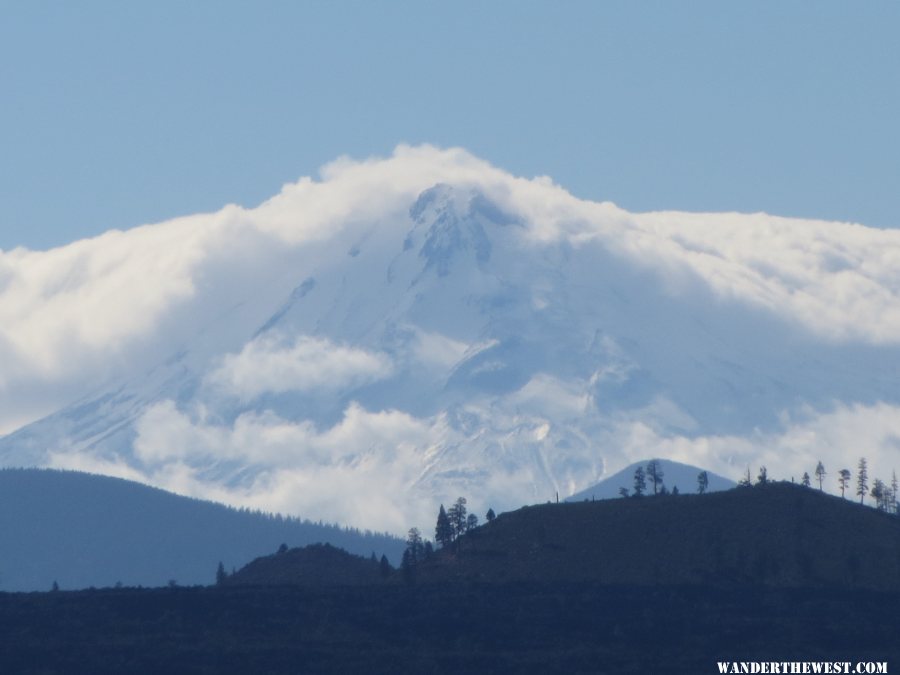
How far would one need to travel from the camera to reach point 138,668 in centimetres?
18912

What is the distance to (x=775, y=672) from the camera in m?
180

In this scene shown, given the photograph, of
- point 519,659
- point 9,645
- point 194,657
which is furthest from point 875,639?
point 9,645

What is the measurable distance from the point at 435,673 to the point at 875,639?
127 feet

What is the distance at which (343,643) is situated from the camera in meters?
199

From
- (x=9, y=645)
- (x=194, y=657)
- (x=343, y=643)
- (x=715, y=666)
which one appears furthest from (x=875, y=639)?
(x=9, y=645)

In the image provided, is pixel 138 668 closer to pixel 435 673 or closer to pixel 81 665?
pixel 81 665

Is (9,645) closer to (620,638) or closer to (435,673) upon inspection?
(435,673)

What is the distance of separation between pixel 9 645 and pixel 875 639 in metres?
74.4

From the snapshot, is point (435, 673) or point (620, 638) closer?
point (435, 673)

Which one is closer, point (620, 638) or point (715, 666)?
point (715, 666)

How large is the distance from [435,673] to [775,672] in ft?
90.5

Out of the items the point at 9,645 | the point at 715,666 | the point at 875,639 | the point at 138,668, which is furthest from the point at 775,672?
the point at 9,645

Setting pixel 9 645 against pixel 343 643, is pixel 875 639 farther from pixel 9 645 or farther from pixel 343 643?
pixel 9 645

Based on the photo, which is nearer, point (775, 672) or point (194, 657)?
point (775, 672)
